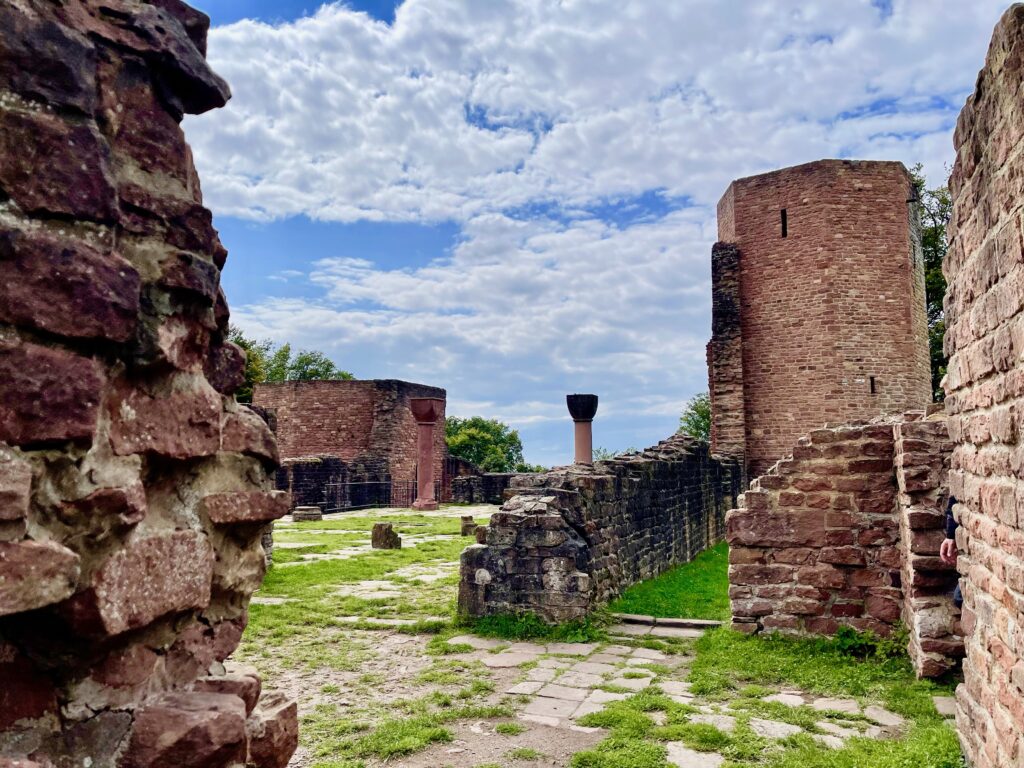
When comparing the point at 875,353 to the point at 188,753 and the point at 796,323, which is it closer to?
the point at 796,323

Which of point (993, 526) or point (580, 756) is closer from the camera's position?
point (993, 526)

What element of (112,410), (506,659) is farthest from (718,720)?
(112,410)

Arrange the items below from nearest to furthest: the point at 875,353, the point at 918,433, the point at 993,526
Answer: the point at 993,526 → the point at 918,433 → the point at 875,353

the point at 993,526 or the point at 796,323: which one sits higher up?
the point at 796,323

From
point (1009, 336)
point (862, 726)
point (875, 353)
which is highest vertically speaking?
point (875, 353)

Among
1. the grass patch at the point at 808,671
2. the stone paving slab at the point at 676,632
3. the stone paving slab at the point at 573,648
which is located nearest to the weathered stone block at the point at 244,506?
the grass patch at the point at 808,671

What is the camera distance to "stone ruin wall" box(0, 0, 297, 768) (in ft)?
4.53

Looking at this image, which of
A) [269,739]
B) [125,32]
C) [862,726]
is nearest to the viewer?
[125,32]

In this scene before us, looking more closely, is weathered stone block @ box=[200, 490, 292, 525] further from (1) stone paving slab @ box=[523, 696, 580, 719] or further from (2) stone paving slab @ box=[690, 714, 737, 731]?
(2) stone paving slab @ box=[690, 714, 737, 731]

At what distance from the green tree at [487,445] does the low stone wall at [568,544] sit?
32234 millimetres

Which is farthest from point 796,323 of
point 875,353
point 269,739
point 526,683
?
point 269,739

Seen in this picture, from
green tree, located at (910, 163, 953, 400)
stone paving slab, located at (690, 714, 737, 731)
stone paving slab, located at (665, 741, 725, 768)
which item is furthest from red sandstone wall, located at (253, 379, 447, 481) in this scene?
stone paving slab, located at (665, 741, 725, 768)

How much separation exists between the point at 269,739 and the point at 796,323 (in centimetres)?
2050

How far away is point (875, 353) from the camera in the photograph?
19984 mm
